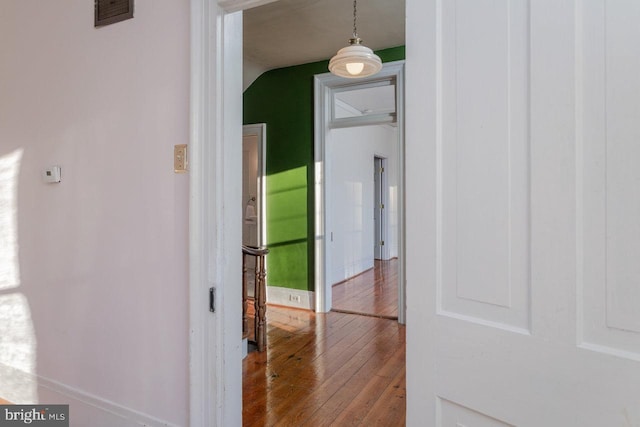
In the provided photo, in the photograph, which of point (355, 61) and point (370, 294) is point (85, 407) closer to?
point (355, 61)

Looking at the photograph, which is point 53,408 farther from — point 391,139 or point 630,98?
point 391,139

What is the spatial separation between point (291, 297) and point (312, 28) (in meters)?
2.92

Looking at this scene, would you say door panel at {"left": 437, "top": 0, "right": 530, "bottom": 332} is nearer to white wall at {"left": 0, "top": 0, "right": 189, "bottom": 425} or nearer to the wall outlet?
white wall at {"left": 0, "top": 0, "right": 189, "bottom": 425}

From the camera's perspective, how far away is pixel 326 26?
138 inches

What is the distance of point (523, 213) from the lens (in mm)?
822

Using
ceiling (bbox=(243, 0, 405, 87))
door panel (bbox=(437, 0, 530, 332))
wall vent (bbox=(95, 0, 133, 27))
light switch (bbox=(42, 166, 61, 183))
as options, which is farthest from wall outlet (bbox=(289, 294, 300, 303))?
door panel (bbox=(437, 0, 530, 332))

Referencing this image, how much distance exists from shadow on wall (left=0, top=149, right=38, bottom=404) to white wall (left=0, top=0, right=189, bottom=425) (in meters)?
0.01

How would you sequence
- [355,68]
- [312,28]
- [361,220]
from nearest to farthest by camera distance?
[355,68] < [312,28] < [361,220]

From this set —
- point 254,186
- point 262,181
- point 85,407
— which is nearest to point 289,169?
point 262,181

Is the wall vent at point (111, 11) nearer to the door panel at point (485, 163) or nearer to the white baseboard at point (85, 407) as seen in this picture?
the door panel at point (485, 163)

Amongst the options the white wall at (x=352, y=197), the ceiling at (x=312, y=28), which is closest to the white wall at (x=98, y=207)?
the ceiling at (x=312, y=28)

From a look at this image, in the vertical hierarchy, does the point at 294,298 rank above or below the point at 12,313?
below

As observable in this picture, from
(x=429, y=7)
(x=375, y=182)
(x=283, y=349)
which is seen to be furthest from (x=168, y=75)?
(x=375, y=182)

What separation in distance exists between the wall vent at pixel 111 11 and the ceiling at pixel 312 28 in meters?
1.55
